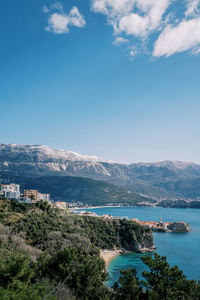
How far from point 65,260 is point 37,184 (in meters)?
174

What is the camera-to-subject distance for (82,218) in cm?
4603

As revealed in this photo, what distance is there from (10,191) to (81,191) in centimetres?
9832

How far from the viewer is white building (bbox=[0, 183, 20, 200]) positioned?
2692 inches

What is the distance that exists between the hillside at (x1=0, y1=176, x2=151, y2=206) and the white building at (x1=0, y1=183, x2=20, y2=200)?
68.4 metres

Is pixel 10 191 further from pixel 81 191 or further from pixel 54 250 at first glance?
pixel 81 191

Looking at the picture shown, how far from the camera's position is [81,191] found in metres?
170

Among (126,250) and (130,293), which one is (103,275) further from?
(126,250)

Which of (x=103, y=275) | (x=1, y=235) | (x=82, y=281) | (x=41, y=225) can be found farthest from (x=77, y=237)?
(x=82, y=281)

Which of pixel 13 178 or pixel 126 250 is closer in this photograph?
pixel 126 250

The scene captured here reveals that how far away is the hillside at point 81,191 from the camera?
15929 cm

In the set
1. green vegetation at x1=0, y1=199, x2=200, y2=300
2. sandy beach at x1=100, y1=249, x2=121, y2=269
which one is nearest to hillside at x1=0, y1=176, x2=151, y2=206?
sandy beach at x1=100, y1=249, x2=121, y2=269

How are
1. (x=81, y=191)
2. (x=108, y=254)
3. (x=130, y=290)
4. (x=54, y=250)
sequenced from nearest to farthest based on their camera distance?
(x=130, y=290), (x=54, y=250), (x=108, y=254), (x=81, y=191)

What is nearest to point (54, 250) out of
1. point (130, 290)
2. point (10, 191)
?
point (130, 290)

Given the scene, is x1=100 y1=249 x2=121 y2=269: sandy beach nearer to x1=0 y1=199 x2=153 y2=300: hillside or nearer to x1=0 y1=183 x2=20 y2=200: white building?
x1=0 y1=199 x2=153 y2=300: hillside
